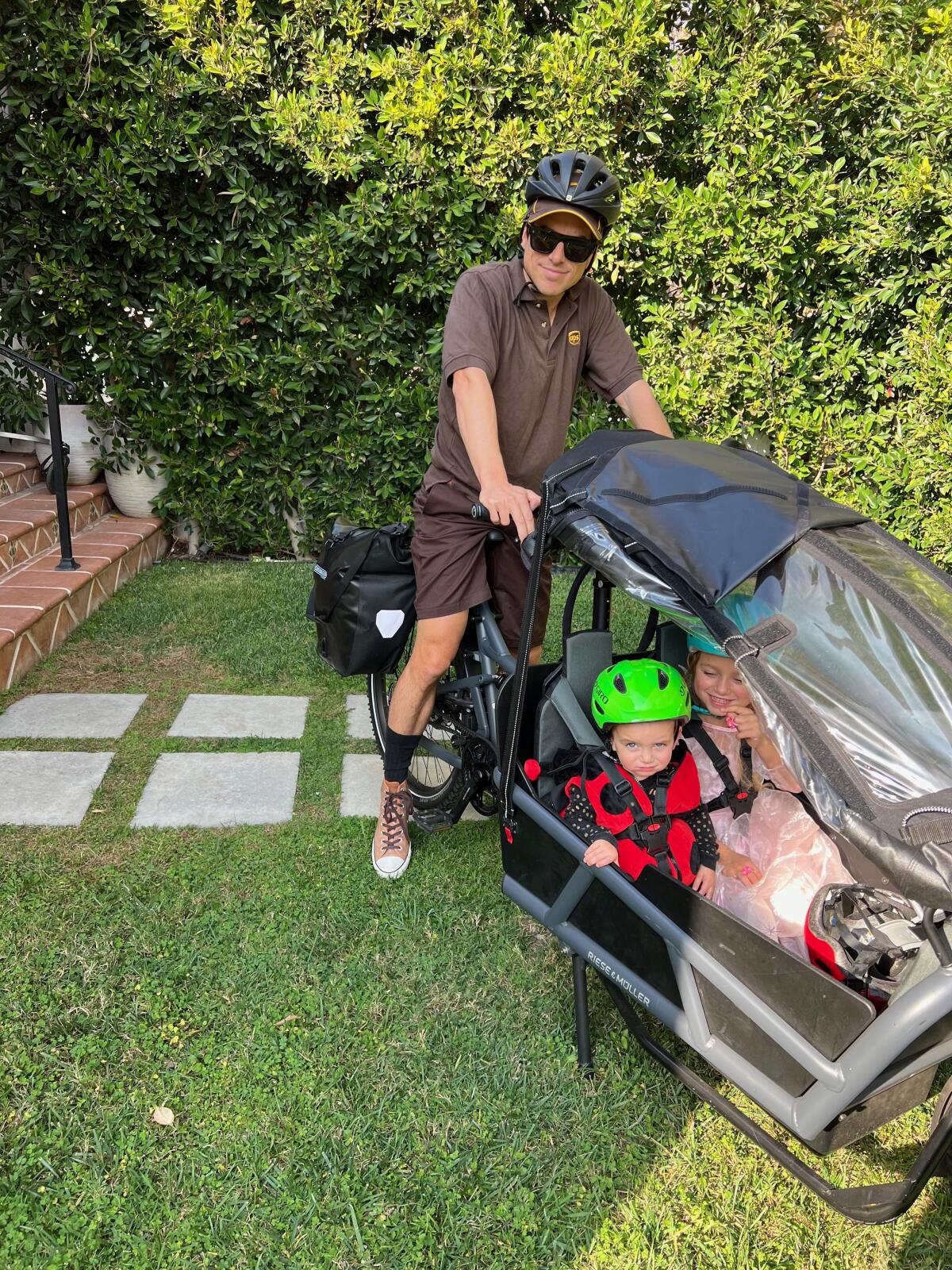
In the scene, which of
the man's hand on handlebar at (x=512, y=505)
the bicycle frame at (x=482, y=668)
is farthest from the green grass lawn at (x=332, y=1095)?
the man's hand on handlebar at (x=512, y=505)

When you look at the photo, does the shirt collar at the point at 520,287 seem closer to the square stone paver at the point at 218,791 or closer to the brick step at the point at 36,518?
the square stone paver at the point at 218,791

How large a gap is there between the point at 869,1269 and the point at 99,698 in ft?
11.0

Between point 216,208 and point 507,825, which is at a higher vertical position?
point 216,208

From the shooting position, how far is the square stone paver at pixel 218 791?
10.6 feet

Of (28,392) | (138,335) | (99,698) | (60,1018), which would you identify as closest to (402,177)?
(138,335)

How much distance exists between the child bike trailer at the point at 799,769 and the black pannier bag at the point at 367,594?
0.81 m

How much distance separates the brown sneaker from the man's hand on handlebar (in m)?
1.14

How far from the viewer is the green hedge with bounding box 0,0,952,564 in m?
4.92

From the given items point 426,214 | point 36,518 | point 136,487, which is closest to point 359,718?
point 36,518

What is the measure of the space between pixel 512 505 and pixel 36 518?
3826mm

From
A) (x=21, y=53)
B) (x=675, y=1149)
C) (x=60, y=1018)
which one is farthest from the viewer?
(x=21, y=53)

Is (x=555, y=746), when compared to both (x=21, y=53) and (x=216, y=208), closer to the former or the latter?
(x=216, y=208)

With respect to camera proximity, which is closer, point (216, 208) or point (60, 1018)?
point (60, 1018)

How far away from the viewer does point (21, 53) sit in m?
4.87
